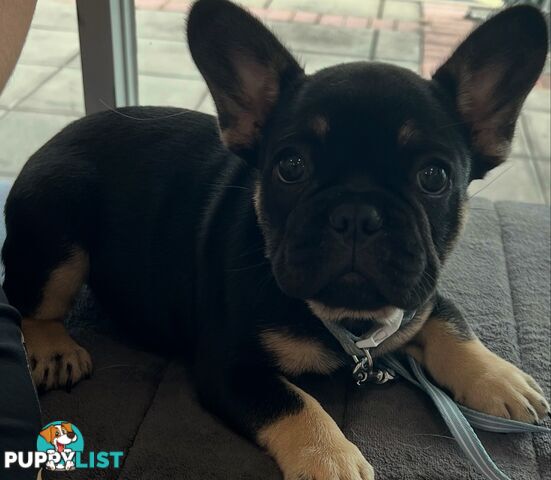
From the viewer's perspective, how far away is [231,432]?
1675 mm

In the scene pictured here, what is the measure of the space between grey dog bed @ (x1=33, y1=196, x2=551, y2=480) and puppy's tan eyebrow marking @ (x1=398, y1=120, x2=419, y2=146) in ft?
2.33

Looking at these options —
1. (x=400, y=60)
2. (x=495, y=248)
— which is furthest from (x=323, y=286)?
(x=400, y=60)

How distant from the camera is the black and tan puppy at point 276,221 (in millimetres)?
1455

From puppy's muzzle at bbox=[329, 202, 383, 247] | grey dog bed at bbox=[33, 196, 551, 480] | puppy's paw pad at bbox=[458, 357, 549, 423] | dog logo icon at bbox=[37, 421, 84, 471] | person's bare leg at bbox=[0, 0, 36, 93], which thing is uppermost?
person's bare leg at bbox=[0, 0, 36, 93]

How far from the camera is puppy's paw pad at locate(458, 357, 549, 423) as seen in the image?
5.61ft

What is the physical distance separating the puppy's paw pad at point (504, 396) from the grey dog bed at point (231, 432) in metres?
0.06

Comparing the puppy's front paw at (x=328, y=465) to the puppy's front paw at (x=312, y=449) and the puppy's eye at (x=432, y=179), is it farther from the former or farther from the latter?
the puppy's eye at (x=432, y=179)

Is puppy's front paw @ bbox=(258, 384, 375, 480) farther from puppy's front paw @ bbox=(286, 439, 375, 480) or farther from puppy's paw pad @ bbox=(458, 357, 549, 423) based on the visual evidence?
puppy's paw pad @ bbox=(458, 357, 549, 423)

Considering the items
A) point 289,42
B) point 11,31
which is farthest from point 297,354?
point 289,42

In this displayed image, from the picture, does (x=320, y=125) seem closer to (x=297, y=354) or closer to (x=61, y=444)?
(x=297, y=354)

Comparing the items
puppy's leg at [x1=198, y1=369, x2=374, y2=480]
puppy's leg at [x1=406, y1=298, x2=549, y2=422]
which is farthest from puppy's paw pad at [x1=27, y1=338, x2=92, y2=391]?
puppy's leg at [x1=406, y1=298, x2=549, y2=422]

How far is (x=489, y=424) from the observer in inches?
66.1

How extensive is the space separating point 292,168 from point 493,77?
0.53 m

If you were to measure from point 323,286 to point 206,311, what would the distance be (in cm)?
40
